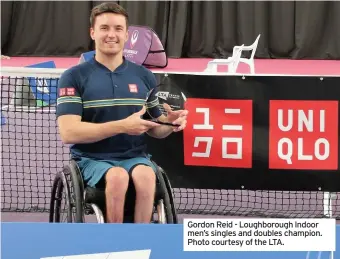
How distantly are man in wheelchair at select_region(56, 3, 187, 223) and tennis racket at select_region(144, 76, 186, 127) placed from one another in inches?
0.6

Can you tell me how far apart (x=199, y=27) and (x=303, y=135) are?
29.1 ft

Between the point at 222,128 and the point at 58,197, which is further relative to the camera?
the point at 222,128

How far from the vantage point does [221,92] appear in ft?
10.2

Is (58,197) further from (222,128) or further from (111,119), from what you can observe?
(222,128)

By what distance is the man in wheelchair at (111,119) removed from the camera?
2221 millimetres

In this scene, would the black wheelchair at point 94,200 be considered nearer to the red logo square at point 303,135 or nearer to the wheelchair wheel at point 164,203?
the wheelchair wheel at point 164,203

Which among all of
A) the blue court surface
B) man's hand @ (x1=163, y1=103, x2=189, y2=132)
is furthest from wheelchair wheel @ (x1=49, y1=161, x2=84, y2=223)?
the blue court surface

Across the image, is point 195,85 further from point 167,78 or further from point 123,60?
point 123,60

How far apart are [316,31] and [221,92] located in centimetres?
865

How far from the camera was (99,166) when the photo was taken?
7.48ft

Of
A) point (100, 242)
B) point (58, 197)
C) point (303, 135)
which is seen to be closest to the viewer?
point (100, 242)

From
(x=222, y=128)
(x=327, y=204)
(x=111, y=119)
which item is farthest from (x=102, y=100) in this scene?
(x=327, y=204)

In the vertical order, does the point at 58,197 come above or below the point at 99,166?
below

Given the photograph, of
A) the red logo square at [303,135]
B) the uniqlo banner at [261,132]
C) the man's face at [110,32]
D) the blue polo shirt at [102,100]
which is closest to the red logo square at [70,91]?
the blue polo shirt at [102,100]
